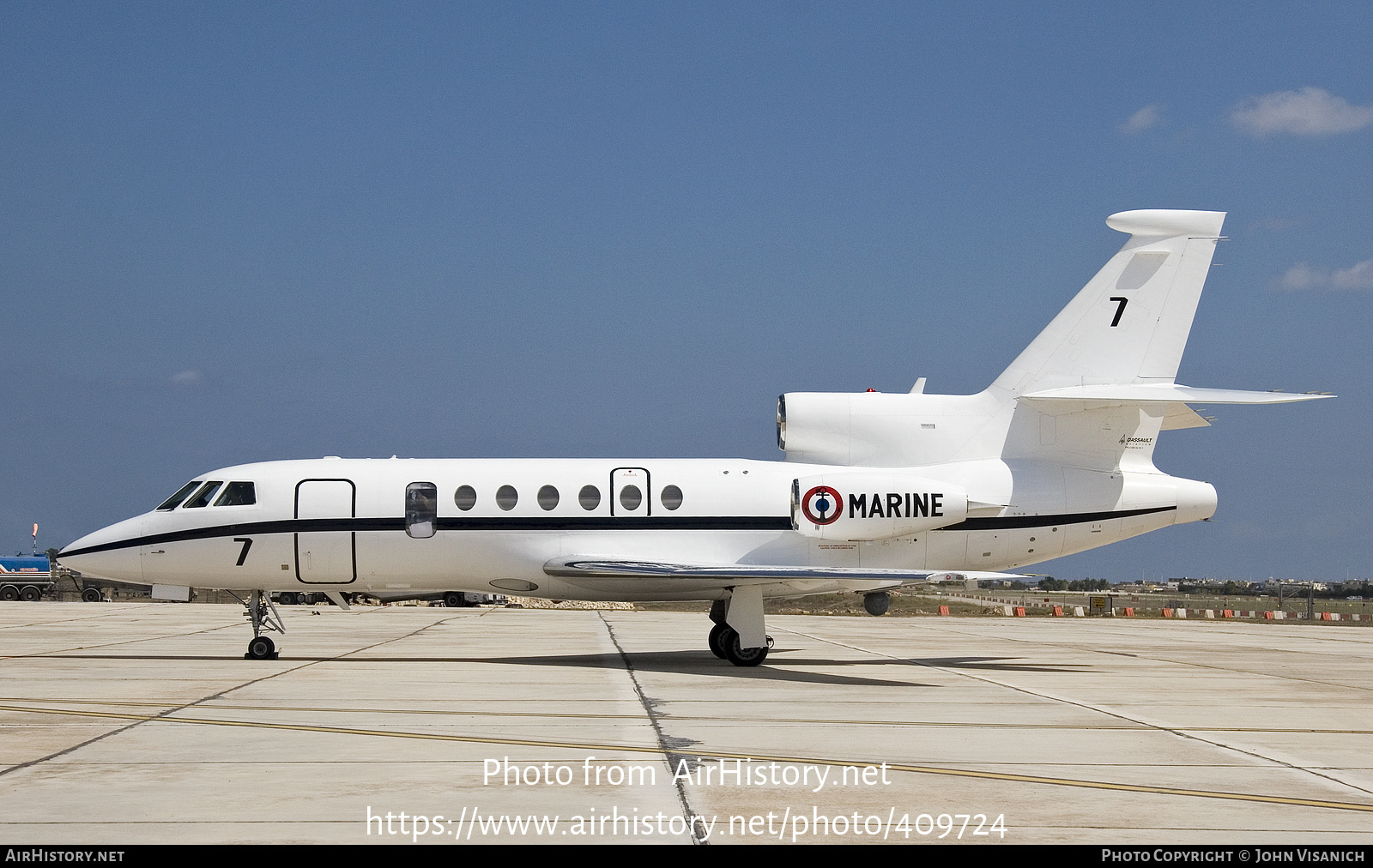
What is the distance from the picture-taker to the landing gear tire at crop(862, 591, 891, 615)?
1905 centimetres

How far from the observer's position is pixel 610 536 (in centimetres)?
1908

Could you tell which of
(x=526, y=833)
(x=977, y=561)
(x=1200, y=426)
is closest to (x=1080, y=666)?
(x=977, y=561)

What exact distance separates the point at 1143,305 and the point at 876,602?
20.8ft

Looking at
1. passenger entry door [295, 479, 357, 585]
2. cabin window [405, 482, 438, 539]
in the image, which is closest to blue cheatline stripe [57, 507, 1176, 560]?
passenger entry door [295, 479, 357, 585]

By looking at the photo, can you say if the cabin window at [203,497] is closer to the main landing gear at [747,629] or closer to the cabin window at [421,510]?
the cabin window at [421,510]

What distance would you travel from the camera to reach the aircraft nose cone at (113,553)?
19344 mm

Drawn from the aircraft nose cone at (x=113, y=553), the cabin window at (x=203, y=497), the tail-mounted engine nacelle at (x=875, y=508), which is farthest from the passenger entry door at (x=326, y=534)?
the tail-mounted engine nacelle at (x=875, y=508)

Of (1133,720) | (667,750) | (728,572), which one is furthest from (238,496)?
(1133,720)

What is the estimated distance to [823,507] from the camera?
62.4 ft

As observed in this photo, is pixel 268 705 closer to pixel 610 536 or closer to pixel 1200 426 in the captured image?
pixel 610 536

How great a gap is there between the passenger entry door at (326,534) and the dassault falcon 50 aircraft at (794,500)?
0.03 m

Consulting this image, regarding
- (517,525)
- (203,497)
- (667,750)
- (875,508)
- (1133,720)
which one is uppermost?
(203,497)

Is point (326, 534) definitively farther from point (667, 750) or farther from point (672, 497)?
point (667, 750)

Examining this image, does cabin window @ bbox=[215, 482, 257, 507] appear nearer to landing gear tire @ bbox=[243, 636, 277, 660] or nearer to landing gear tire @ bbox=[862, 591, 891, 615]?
landing gear tire @ bbox=[243, 636, 277, 660]
